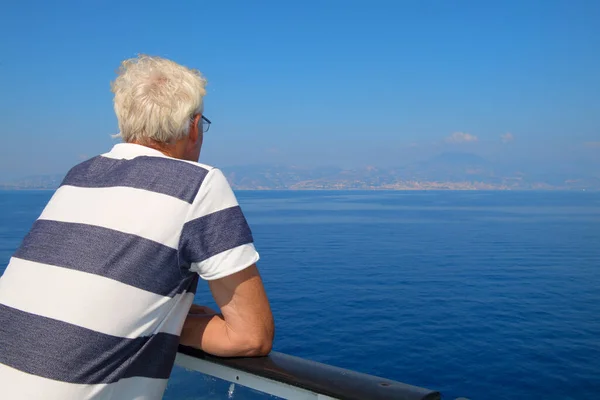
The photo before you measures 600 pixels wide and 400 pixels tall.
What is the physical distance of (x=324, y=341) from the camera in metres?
13.4

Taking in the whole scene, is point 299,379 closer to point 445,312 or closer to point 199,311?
point 199,311

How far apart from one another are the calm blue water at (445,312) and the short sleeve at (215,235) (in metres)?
0.52

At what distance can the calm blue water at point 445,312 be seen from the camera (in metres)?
11.0

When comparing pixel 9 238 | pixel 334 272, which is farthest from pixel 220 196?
pixel 9 238

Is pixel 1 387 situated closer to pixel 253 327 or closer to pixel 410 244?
pixel 253 327

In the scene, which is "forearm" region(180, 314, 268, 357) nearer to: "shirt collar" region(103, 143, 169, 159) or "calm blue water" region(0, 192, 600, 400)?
"calm blue water" region(0, 192, 600, 400)

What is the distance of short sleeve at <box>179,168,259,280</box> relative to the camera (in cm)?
128

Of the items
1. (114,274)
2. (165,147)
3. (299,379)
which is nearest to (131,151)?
(165,147)

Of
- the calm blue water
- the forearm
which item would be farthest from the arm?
the calm blue water

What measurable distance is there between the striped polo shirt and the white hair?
0.15m

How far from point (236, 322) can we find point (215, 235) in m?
0.30

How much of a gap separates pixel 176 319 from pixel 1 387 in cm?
44

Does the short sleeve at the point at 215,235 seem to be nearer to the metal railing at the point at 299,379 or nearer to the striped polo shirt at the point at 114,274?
the striped polo shirt at the point at 114,274

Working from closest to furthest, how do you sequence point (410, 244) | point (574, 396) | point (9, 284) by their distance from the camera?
point (9, 284) < point (574, 396) < point (410, 244)
